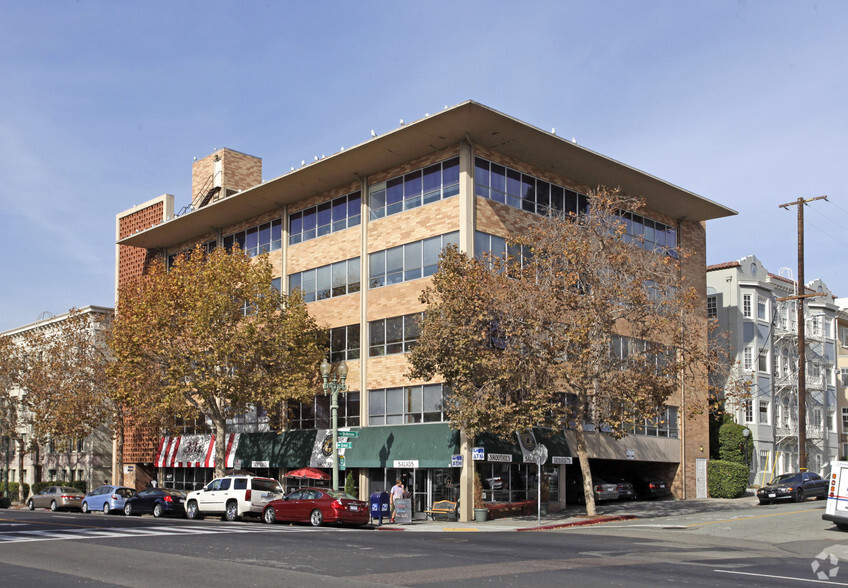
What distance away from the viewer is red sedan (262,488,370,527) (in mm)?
27688

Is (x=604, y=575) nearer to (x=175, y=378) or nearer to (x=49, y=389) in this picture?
(x=175, y=378)

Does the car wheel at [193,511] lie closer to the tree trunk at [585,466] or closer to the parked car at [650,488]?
the tree trunk at [585,466]

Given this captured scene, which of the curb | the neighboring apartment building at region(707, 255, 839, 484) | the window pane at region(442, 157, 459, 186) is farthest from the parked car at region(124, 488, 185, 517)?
the neighboring apartment building at region(707, 255, 839, 484)

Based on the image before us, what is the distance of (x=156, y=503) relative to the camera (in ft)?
116

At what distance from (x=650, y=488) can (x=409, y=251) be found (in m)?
17.2

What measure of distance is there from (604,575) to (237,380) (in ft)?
82.5

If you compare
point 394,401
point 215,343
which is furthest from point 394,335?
point 215,343

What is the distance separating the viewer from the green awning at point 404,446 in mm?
Answer: 33875

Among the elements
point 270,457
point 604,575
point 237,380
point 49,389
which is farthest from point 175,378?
point 604,575

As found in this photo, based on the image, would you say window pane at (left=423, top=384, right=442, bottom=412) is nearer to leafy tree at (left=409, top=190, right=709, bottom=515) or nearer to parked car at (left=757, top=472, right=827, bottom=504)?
leafy tree at (left=409, top=190, right=709, bottom=515)

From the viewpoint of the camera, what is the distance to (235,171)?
5225 cm

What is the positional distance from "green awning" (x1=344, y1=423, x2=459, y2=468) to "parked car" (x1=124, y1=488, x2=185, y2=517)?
7.17 meters

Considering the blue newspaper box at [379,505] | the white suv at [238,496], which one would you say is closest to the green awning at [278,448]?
the white suv at [238,496]

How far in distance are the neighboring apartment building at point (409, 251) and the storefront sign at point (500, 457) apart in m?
0.08
